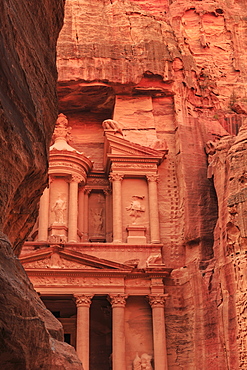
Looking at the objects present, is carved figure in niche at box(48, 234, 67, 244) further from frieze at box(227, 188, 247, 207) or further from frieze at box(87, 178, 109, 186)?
frieze at box(227, 188, 247, 207)

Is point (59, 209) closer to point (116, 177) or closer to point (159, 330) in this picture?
point (116, 177)

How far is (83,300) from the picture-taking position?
1983 centimetres

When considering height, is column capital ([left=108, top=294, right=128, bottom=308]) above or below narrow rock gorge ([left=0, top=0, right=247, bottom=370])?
below

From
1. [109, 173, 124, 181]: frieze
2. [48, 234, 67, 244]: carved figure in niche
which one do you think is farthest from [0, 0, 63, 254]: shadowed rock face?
[109, 173, 124, 181]: frieze

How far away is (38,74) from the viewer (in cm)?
534

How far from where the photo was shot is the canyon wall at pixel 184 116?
18734mm

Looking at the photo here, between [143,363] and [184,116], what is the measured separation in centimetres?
1132

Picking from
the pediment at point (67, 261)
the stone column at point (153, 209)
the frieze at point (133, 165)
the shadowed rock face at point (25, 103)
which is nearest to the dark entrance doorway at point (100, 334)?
the pediment at point (67, 261)

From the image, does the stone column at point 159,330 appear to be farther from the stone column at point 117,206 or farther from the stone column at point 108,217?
the stone column at point 108,217

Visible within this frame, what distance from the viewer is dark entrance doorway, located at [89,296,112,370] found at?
20.9 metres

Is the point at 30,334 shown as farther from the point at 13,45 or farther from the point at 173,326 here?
the point at 173,326

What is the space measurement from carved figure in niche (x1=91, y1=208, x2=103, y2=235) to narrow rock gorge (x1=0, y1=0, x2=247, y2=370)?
0.15 ft

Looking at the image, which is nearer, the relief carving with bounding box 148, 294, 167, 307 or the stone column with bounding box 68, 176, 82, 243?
the relief carving with bounding box 148, 294, 167, 307

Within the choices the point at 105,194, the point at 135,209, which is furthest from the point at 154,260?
the point at 105,194
